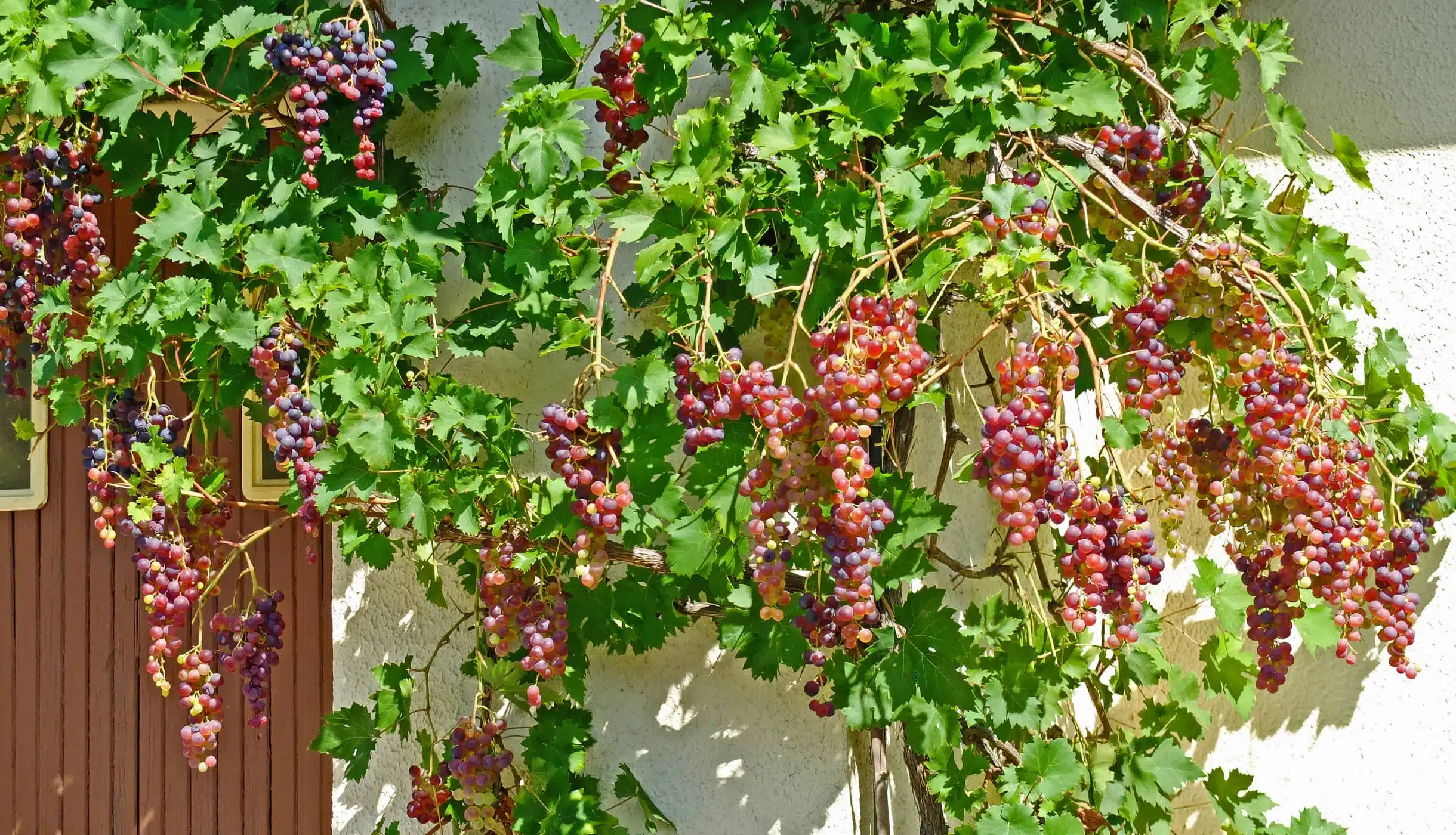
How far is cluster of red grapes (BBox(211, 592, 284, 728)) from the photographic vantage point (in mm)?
2625

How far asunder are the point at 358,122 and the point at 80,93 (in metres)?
0.69

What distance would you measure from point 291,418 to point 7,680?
210 cm

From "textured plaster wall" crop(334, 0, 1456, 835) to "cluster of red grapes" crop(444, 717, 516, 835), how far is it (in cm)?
25

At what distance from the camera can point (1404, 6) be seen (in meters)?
2.94

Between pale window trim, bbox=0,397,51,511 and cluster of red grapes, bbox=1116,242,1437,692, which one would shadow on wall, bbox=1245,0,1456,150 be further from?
pale window trim, bbox=0,397,51,511

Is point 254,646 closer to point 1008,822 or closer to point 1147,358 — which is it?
point 1008,822

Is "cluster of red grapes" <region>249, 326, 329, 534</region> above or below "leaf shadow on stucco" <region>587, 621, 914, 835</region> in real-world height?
above

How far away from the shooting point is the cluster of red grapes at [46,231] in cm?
260

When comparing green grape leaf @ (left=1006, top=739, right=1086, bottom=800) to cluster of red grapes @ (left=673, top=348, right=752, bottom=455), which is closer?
cluster of red grapes @ (left=673, top=348, right=752, bottom=455)

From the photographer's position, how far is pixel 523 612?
91.1 inches

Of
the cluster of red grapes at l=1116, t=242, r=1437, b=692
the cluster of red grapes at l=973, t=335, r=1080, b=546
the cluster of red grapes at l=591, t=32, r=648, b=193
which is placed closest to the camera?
the cluster of red grapes at l=973, t=335, r=1080, b=546

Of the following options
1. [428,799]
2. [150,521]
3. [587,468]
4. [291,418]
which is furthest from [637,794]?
[150,521]

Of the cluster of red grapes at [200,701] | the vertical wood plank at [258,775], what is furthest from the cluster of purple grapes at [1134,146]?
the vertical wood plank at [258,775]

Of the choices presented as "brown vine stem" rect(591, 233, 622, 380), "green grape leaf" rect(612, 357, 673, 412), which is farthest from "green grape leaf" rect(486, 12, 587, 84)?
"green grape leaf" rect(612, 357, 673, 412)
